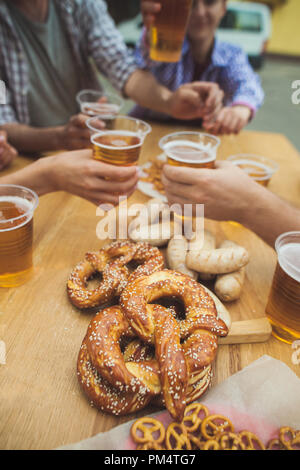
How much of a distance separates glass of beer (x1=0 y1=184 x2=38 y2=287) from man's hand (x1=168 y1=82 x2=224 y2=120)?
1.36 metres

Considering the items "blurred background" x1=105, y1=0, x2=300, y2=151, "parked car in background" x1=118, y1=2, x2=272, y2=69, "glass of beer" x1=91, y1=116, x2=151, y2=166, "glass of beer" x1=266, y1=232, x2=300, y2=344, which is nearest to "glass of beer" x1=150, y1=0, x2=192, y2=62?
"glass of beer" x1=91, y1=116, x2=151, y2=166

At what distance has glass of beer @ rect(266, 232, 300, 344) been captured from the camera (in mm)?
1065

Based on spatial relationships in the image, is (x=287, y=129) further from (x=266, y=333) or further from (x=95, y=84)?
(x=266, y=333)

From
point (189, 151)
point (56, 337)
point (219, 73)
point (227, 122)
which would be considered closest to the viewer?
point (56, 337)

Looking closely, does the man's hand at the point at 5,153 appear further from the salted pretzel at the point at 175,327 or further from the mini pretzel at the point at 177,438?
the mini pretzel at the point at 177,438

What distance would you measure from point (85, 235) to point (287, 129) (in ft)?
20.3

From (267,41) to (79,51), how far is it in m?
8.51

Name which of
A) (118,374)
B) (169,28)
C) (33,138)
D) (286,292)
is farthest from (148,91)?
(118,374)

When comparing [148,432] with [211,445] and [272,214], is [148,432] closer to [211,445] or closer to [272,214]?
[211,445]

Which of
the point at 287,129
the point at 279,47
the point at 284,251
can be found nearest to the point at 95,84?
the point at 284,251

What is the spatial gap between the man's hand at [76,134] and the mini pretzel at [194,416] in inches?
59.9

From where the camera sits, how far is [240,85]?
285cm

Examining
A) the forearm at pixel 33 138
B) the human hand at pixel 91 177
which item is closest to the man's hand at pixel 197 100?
the forearm at pixel 33 138

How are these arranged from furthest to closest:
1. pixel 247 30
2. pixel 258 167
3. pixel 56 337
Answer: pixel 247 30 → pixel 258 167 → pixel 56 337
